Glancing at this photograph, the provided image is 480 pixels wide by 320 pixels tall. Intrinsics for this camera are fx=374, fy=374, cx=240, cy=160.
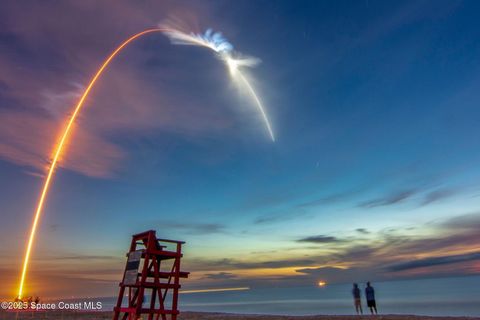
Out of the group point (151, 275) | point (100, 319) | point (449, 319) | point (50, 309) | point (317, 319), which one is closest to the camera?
point (151, 275)

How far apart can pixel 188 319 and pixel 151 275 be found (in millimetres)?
19190

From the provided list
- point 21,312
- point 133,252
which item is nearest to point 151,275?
point 133,252

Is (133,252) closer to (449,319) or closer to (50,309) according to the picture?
(449,319)

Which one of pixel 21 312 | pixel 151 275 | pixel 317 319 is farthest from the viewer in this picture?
pixel 21 312

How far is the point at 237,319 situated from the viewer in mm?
32062

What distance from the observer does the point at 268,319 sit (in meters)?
31.8

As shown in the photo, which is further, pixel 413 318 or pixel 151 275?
pixel 413 318

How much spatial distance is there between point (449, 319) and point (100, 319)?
25996mm

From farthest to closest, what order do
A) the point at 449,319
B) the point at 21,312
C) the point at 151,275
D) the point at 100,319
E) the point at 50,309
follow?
the point at 50,309
the point at 21,312
the point at 100,319
the point at 449,319
the point at 151,275

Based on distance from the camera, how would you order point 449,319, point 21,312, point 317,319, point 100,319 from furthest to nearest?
point 21,312, point 100,319, point 317,319, point 449,319

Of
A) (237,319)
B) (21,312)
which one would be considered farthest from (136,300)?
(21,312)

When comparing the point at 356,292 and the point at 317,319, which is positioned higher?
the point at 356,292

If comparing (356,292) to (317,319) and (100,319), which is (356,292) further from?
(100,319)

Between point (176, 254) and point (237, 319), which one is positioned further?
point (237, 319)
